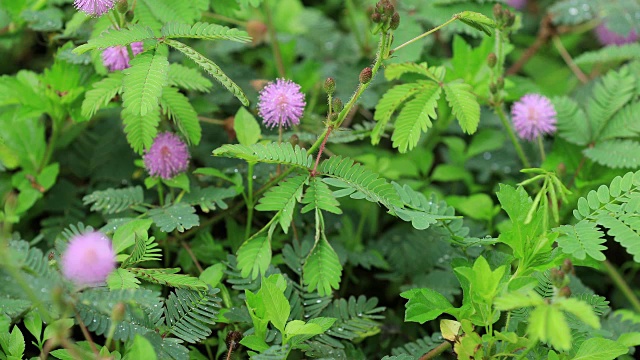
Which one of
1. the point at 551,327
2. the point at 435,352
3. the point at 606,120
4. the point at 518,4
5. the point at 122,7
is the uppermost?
the point at 518,4

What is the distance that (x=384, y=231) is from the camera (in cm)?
198

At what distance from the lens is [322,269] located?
135 centimetres

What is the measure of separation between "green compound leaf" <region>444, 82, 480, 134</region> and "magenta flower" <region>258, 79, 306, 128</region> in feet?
1.17

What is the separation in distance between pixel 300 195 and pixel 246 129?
0.29 m

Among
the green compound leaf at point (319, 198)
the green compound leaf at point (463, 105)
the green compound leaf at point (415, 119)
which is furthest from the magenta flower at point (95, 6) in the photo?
the green compound leaf at point (463, 105)

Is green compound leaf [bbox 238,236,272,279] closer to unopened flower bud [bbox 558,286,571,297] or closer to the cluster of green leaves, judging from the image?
unopened flower bud [bbox 558,286,571,297]


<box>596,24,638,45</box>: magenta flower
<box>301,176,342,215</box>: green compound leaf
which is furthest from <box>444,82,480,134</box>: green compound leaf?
<box>596,24,638,45</box>: magenta flower

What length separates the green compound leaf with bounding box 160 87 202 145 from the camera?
1531 millimetres

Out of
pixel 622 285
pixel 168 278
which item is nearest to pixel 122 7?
pixel 168 278

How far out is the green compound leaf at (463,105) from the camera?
151 cm

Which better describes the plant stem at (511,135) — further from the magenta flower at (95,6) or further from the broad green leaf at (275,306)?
the magenta flower at (95,6)

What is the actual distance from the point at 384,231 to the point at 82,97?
93 cm

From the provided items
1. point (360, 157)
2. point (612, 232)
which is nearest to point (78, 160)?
point (360, 157)

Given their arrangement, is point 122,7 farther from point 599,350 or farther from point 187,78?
point 599,350
